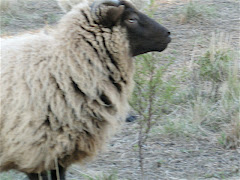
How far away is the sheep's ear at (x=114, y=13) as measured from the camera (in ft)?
12.1

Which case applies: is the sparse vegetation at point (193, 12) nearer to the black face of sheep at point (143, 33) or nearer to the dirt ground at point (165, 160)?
the dirt ground at point (165, 160)

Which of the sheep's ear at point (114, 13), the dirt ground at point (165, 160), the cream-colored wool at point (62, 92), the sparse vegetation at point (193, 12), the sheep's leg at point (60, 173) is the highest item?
the sheep's ear at point (114, 13)

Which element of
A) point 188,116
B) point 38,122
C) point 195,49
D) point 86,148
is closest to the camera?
point 38,122

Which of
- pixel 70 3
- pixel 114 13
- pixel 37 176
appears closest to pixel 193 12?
pixel 70 3

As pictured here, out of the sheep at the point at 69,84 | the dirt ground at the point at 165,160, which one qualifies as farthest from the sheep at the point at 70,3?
the sheep at the point at 69,84

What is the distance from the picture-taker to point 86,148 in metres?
3.70

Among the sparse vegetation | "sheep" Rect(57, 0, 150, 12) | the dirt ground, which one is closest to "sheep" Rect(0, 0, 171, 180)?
the dirt ground

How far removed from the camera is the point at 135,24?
387 centimetres

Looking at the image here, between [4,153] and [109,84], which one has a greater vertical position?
[109,84]

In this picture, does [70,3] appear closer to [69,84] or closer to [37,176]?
[69,84]

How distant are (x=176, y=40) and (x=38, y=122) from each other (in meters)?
5.21

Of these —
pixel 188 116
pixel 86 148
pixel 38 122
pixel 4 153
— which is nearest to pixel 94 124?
pixel 86 148

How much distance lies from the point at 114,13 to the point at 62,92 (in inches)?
33.2

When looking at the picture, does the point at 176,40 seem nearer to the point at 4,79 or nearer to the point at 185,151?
the point at 185,151
